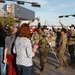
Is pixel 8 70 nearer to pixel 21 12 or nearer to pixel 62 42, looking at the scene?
pixel 62 42

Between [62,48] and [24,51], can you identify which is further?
[62,48]

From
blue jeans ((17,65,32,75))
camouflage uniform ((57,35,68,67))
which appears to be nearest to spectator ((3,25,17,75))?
blue jeans ((17,65,32,75))

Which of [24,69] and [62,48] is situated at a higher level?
[24,69]

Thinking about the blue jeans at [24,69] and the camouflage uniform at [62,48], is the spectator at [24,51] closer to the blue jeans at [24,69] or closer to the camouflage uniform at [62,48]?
the blue jeans at [24,69]

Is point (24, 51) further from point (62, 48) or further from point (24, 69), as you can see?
point (62, 48)

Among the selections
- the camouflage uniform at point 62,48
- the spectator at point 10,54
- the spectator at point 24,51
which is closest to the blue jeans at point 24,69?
the spectator at point 24,51

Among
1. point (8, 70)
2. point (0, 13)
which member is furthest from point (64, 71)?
point (0, 13)

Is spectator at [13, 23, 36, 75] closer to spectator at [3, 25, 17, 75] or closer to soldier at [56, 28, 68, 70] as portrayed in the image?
spectator at [3, 25, 17, 75]

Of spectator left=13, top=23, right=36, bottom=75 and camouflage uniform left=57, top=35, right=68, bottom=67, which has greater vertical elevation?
spectator left=13, top=23, right=36, bottom=75

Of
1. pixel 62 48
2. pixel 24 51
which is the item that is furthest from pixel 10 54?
pixel 62 48

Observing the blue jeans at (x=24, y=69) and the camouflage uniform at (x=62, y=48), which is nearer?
the blue jeans at (x=24, y=69)

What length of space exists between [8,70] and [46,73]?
3.17 metres

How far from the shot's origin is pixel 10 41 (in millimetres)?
6891

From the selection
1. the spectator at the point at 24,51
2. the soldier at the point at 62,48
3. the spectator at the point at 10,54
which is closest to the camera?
the spectator at the point at 24,51
